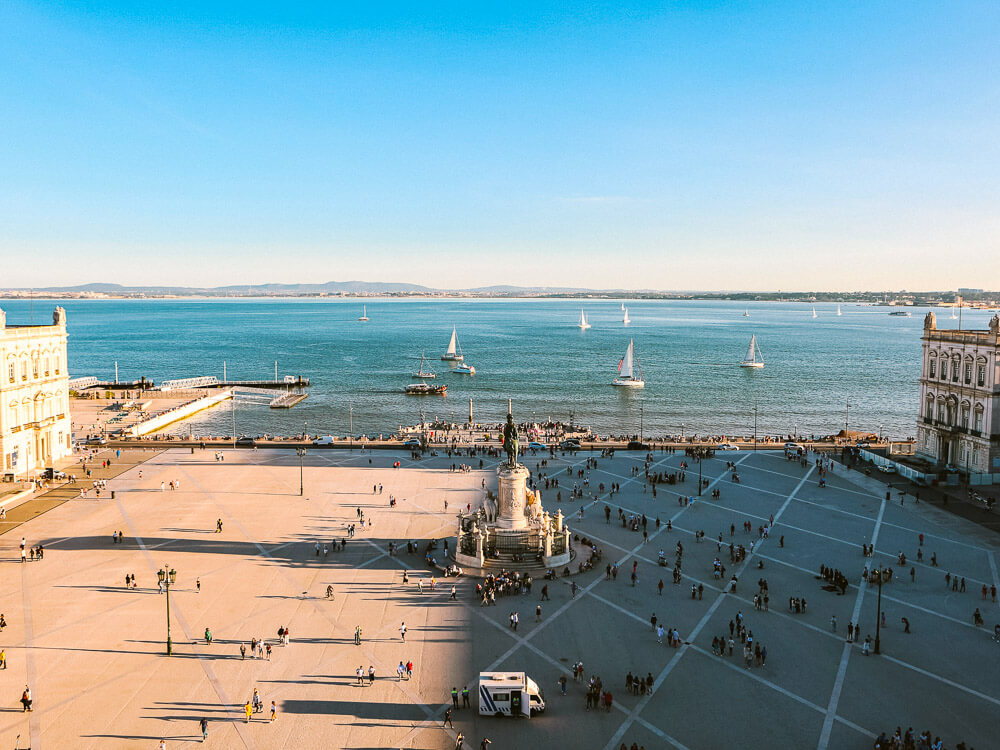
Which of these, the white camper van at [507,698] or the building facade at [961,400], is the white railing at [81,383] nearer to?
the white camper van at [507,698]

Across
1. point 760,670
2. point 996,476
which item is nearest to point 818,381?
point 996,476

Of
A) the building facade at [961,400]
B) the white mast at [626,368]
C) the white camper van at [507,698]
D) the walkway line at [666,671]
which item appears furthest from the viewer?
the white mast at [626,368]

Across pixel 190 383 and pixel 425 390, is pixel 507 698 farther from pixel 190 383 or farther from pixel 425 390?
pixel 190 383

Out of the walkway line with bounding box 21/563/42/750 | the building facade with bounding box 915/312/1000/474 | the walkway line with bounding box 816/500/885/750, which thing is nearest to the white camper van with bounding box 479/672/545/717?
the walkway line with bounding box 816/500/885/750

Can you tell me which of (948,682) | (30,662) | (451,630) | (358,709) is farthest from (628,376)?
(30,662)

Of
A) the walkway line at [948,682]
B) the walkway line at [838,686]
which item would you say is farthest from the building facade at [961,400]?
the walkway line at [948,682]

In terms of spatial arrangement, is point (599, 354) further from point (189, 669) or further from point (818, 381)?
point (189, 669)

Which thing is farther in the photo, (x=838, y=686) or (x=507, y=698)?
(x=838, y=686)
